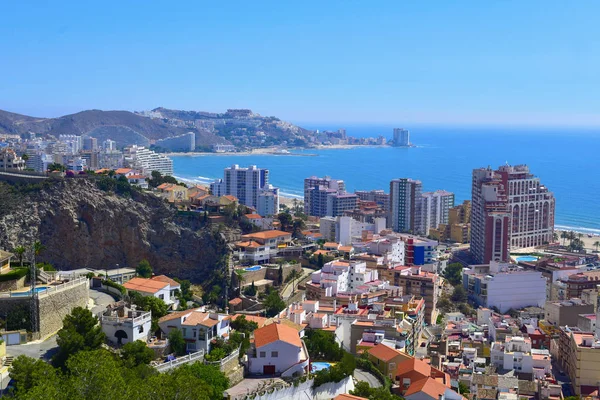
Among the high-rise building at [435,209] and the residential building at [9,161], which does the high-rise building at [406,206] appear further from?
the residential building at [9,161]

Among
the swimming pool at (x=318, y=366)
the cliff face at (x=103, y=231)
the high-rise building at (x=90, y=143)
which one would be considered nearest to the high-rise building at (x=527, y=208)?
the cliff face at (x=103, y=231)

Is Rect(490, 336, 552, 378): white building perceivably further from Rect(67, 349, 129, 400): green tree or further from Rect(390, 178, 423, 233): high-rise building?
Rect(390, 178, 423, 233): high-rise building

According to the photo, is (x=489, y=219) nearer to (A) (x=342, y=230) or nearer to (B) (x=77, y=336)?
(A) (x=342, y=230)

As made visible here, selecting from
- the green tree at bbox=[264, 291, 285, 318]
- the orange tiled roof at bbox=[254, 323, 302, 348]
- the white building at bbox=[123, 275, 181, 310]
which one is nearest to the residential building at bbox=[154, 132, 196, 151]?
the green tree at bbox=[264, 291, 285, 318]

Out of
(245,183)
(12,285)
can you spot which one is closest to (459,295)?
(12,285)

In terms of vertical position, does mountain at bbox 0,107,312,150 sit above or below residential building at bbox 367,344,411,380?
above

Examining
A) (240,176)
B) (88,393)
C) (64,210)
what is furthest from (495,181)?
(88,393)

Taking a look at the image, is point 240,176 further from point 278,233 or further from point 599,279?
point 599,279
